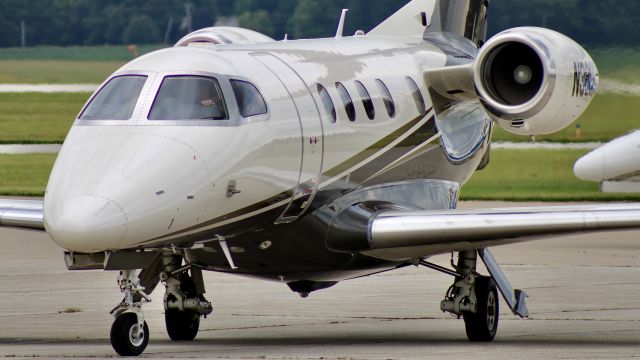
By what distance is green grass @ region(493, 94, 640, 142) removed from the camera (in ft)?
94.5

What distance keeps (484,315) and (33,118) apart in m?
28.6

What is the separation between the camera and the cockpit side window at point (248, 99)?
13.3 metres

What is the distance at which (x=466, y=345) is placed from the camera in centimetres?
1483

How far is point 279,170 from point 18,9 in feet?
95.1

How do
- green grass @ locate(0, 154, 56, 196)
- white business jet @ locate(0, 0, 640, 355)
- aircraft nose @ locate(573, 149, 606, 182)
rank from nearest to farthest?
white business jet @ locate(0, 0, 640, 355), aircraft nose @ locate(573, 149, 606, 182), green grass @ locate(0, 154, 56, 196)

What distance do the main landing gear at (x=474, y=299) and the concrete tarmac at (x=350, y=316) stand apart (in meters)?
0.18

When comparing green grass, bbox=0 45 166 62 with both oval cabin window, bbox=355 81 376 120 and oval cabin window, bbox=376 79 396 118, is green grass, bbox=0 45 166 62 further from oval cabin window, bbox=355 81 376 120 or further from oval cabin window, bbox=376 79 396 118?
oval cabin window, bbox=355 81 376 120

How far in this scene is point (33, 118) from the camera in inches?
1662

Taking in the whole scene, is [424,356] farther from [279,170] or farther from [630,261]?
[630,261]

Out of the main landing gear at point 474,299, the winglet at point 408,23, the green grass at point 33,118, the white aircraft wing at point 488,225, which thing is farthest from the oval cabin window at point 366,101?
the green grass at point 33,118

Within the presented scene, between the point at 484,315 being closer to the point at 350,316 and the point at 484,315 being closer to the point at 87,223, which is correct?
the point at 350,316

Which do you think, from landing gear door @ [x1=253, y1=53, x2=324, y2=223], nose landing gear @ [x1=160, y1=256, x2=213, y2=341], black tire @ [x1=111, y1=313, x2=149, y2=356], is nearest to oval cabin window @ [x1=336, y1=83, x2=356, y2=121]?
landing gear door @ [x1=253, y1=53, x2=324, y2=223]

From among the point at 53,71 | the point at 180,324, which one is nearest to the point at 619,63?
the point at 180,324

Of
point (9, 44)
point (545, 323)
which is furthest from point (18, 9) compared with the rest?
point (545, 323)
